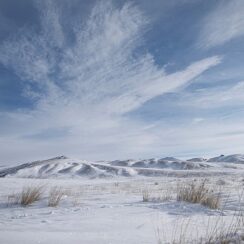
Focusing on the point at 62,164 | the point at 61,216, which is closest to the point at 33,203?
the point at 61,216

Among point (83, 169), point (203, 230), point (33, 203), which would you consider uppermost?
point (83, 169)

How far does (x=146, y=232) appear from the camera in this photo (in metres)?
3.64

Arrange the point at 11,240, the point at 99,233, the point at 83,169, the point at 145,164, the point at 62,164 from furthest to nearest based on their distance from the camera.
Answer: the point at 145,164 < the point at 62,164 < the point at 83,169 < the point at 99,233 < the point at 11,240

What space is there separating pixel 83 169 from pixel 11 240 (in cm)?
5182

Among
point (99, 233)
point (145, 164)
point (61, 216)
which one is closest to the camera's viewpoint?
point (99, 233)

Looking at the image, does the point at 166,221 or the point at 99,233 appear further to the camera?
the point at 166,221

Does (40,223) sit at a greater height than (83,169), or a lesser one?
lesser

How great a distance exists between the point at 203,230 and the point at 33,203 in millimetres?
4124

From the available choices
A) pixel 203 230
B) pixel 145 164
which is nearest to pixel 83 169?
pixel 145 164

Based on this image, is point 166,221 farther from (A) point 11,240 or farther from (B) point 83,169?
(B) point 83,169

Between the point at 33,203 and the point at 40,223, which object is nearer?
the point at 40,223

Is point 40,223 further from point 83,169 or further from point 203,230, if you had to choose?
point 83,169

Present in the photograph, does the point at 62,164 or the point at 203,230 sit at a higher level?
the point at 62,164

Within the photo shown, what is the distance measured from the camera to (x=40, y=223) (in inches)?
163
